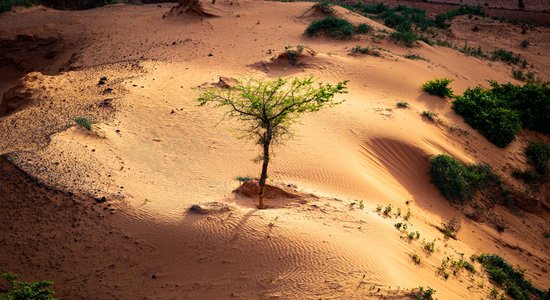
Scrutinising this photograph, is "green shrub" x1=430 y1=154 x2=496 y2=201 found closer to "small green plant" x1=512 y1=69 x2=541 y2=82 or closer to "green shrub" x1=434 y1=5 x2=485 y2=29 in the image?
"small green plant" x1=512 y1=69 x2=541 y2=82

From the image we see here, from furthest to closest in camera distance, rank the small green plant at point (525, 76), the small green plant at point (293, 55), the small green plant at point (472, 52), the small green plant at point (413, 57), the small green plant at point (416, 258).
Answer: the small green plant at point (472, 52) < the small green plant at point (525, 76) < the small green plant at point (413, 57) < the small green plant at point (293, 55) < the small green plant at point (416, 258)

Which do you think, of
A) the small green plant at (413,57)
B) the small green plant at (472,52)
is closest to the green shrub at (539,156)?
the small green plant at (413,57)

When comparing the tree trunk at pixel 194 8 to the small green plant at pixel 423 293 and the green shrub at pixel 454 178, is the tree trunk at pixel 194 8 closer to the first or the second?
the green shrub at pixel 454 178

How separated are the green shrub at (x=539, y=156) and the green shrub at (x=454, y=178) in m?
2.25

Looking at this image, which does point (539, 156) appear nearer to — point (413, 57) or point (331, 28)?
point (413, 57)

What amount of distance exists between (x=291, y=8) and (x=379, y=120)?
1094 centimetres

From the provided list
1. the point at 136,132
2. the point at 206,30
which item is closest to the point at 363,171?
the point at 136,132

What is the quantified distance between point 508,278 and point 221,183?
5.84m

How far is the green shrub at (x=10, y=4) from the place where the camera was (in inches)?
792

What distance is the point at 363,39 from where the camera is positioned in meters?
17.3

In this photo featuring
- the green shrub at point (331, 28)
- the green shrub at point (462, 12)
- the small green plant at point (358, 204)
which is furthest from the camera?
the green shrub at point (462, 12)

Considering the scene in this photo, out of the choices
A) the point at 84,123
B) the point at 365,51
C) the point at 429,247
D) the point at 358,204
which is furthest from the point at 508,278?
the point at 365,51

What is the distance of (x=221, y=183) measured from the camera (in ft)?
29.5

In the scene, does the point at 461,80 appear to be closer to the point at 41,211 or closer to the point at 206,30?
the point at 206,30
